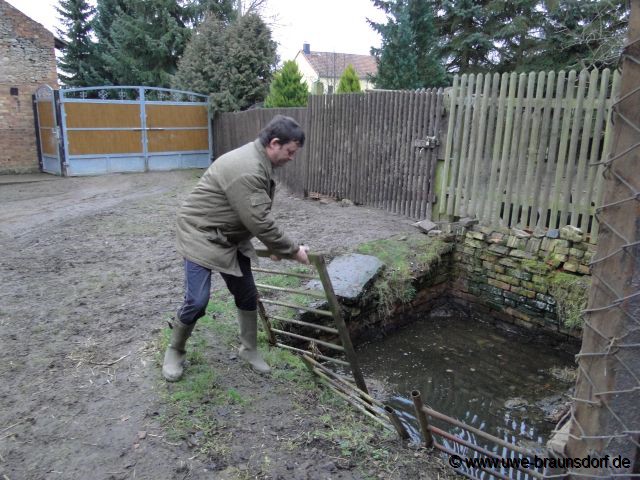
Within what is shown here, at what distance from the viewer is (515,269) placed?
20.1ft

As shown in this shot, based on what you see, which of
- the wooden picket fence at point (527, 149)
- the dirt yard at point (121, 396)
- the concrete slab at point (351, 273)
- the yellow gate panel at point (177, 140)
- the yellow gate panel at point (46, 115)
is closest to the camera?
the dirt yard at point (121, 396)

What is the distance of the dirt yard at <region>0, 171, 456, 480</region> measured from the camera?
273 cm

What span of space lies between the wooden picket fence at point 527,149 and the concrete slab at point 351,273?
1.92 m

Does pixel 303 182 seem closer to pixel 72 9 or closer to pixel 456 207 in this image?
pixel 456 207

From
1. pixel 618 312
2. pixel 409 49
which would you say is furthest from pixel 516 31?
pixel 618 312

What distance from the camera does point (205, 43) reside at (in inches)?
618

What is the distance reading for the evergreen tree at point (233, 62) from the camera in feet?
50.4

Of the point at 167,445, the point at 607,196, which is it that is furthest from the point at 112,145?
the point at 607,196

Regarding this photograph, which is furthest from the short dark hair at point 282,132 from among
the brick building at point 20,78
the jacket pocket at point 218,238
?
the brick building at point 20,78

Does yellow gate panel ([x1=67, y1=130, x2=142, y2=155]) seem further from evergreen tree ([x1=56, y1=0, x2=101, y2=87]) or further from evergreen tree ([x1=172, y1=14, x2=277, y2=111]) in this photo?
evergreen tree ([x1=56, y1=0, x2=101, y2=87])

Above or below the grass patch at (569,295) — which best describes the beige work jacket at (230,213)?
above

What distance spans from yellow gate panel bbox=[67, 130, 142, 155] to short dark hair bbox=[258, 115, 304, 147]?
12.2 meters

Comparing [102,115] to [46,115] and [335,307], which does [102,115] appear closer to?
[46,115]

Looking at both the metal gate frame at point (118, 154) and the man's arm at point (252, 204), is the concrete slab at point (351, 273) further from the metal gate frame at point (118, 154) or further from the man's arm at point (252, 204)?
the metal gate frame at point (118, 154)
